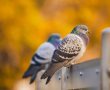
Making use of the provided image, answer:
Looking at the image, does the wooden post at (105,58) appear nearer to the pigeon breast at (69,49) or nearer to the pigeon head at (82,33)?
the pigeon breast at (69,49)

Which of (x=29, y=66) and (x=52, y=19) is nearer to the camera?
(x=29, y=66)

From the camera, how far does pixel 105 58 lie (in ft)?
2.32

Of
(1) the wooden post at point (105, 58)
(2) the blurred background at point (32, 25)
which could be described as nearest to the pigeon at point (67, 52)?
(1) the wooden post at point (105, 58)

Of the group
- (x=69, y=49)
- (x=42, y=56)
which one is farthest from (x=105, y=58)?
(x=42, y=56)

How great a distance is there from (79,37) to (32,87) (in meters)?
1.54

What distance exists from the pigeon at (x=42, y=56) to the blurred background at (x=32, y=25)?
0.28ft

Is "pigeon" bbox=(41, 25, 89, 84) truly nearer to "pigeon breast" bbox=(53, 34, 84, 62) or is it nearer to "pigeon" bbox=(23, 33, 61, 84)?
"pigeon breast" bbox=(53, 34, 84, 62)

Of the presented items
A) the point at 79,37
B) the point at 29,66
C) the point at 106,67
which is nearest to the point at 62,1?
the point at 29,66

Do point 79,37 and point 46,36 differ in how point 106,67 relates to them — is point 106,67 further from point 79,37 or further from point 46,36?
point 46,36

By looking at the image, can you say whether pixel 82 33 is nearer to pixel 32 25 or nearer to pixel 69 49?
pixel 69 49

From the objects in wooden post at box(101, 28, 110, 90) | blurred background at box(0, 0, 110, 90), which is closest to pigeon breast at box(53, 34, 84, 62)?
wooden post at box(101, 28, 110, 90)

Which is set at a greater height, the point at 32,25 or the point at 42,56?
the point at 32,25

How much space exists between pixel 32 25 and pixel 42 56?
1.50ft

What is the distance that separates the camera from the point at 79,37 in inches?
58.0
